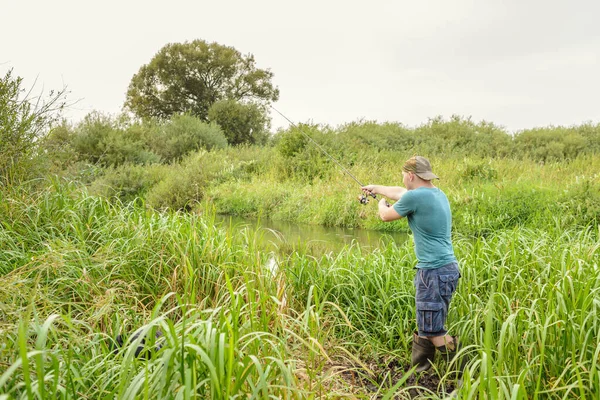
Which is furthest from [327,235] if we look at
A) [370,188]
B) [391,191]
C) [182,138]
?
[182,138]

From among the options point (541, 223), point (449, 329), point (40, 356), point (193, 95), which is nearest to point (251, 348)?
point (40, 356)

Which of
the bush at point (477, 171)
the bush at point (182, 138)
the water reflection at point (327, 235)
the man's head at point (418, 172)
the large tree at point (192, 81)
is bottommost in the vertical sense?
the water reflection at point (327, 235)

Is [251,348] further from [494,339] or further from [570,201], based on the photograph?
[570,201]

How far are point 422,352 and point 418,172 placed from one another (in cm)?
122

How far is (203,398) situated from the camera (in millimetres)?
2143

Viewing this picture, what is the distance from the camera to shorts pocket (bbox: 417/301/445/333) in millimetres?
3418

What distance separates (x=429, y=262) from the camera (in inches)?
137

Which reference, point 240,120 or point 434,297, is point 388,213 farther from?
point 240,120

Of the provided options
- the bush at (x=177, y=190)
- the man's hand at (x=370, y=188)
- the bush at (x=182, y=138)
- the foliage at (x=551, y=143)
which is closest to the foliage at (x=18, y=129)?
the man's hand at (x=370, y=188)

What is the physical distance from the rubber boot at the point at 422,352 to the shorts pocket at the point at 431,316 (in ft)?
0.35

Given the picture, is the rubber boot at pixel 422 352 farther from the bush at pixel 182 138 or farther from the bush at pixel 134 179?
the bush at pixel 182 138

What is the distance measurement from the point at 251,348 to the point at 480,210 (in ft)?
26.9

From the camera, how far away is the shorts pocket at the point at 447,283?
3.44 m

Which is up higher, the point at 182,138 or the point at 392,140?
the point at 182,138
